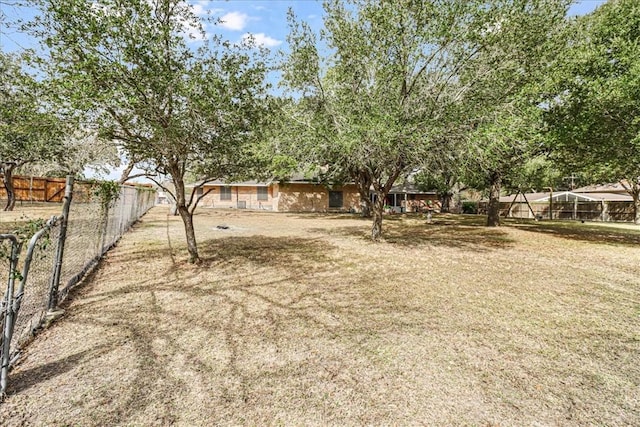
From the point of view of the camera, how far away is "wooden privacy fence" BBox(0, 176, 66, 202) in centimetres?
2105

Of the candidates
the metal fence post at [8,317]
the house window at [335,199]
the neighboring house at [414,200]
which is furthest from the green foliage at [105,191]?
the neighboring house at [414,200]

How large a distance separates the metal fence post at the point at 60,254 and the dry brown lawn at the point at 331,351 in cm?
25

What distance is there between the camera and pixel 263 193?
1160 inches

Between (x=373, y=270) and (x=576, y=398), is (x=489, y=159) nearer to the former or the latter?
(x=373, y=270)

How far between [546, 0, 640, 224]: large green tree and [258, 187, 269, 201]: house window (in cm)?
2311

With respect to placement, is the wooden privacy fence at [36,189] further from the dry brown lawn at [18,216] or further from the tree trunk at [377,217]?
the tree trunk at [377,217]

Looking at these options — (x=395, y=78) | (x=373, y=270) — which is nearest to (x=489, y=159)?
(x=395, y=78)

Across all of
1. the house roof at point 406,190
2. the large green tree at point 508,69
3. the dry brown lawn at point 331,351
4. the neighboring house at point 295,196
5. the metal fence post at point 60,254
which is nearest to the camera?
the dry brown lawn at point 331,351

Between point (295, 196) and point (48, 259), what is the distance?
2409 centimetres

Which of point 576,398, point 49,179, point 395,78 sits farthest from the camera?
point 49,179

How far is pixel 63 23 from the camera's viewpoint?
4461mm

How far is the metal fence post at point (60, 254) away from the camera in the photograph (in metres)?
3.77

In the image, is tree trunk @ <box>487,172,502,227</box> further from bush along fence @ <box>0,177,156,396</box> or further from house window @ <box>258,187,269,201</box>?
house window @ <box>258,187,269,201</box>

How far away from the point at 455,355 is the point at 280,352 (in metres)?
1.74
